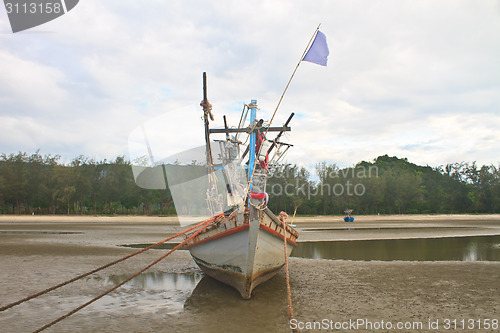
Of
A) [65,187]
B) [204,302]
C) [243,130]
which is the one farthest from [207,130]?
[65,187]

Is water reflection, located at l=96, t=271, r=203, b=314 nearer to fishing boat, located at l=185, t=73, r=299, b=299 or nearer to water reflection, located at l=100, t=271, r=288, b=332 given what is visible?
water reflection, located at l=100, t=271, r=288, b=332

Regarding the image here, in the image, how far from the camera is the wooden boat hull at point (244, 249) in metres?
8.36

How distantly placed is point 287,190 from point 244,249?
55.9 m

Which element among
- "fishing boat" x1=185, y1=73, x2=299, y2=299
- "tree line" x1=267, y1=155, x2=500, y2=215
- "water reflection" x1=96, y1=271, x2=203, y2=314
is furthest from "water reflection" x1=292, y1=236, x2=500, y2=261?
"tree line" x1=267, y1=155, x2=500, y2=215

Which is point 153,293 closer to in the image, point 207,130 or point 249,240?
point 249,240

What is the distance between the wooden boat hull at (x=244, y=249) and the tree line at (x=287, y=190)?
42.5 metres

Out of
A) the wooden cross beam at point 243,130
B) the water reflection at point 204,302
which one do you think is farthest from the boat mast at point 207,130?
the water reflection at point 204,302

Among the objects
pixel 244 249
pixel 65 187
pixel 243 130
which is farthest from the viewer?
pixel 65 187

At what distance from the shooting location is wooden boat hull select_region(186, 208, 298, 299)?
836 cm

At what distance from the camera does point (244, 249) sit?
8.44 metres

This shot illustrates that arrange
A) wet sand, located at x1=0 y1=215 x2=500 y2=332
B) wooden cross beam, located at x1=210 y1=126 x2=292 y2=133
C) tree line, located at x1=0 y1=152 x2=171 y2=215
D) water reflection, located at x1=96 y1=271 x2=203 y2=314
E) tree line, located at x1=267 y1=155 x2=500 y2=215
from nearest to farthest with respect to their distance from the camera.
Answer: wet sand, located at x1=0 y1=215 x2=500 y2=332 → water reflection, located at x1=96 y1=271 x2=203 y2=314 → wooden cross beam, located at x1=210 y1=126 x2=292 y2=133 → tree line, located at x1=0 y1=152 x2=171 y2=215 → tree line, located at x1=267 y1=155 x2=500 y2=215

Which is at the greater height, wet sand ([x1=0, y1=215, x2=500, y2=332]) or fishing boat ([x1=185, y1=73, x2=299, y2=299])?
fishing boat ([x1=185, y1=73, x2=299, y2=299])

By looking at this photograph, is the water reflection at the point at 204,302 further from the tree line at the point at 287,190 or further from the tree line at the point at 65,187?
the tree line at the point at 65,187

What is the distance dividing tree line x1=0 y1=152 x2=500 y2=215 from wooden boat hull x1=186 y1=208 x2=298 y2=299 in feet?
139
